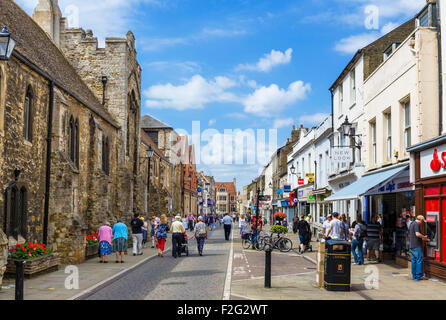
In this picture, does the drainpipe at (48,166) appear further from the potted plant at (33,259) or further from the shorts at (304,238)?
the shorts at (304,238)

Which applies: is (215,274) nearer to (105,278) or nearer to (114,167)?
(105,278)

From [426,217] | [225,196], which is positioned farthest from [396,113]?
[225,196]

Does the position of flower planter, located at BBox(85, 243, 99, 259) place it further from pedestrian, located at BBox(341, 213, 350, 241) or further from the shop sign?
the shop sign

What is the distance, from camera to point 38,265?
1383 centimetres

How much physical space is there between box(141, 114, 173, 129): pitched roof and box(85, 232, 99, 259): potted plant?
40.0 m

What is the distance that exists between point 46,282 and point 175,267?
4781mm

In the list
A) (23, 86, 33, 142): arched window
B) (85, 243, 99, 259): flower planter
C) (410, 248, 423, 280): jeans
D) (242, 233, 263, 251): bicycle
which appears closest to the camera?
(410, 248, 423, 280): jeans

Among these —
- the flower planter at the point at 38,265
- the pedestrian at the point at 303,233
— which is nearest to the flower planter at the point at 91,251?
the flower planter at the point at 38,265

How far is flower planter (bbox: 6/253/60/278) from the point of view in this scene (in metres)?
13.2

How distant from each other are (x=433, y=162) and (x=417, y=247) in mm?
2281

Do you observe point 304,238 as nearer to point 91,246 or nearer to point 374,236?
point 374,236

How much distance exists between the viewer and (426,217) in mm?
14000

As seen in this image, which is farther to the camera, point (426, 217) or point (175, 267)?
point (175, 267)

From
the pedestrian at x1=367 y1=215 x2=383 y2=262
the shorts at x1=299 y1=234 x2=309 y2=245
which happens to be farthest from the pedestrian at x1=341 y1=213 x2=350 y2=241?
the shorts at x1=299 y1=234 x2=309 y2=245
